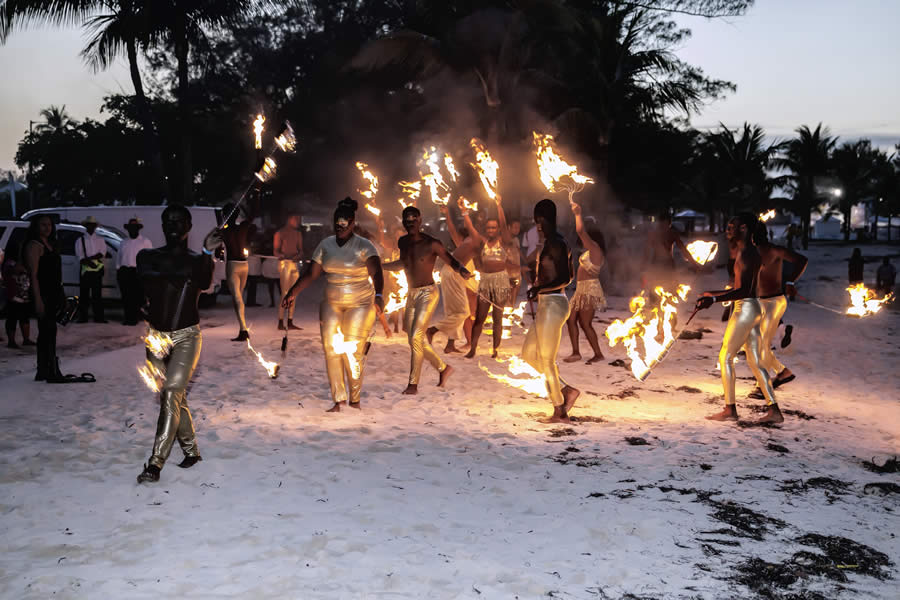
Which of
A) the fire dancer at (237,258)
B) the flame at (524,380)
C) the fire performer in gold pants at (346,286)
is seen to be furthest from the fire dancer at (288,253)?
the fire performer in gold pants at (346,286)

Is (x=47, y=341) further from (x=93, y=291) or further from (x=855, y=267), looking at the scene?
(x=855, y=267)

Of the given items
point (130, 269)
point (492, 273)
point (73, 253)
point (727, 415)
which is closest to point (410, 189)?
point (492, 273)

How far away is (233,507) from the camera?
4961 mm

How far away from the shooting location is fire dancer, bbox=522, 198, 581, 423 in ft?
23.4

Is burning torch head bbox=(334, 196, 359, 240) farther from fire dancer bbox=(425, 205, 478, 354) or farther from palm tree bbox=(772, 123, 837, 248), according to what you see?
palm tree bbox=(772, 123, 837, 248)

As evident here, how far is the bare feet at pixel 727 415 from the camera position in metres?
7.46

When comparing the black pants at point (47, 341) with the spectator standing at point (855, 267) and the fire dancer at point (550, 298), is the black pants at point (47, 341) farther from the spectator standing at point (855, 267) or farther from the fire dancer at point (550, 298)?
the spectator standing at point (855, 267)

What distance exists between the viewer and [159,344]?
18.0 feet

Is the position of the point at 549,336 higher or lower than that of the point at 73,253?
lower

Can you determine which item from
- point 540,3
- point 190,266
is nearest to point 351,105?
point 540,3

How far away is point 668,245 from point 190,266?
24.6 ft

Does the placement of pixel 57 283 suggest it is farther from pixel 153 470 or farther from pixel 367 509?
pixel 367 509

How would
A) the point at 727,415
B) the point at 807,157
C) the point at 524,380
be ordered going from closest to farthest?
the point at 727,415 < the point at 524,380 < the point at 807,157

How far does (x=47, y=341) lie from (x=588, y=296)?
656cm
